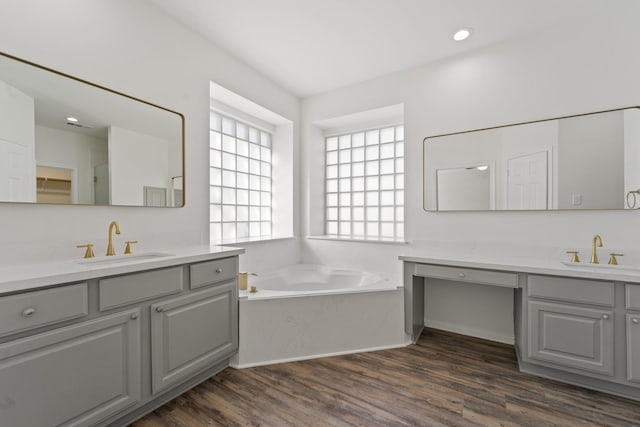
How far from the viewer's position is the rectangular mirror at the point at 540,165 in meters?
2.14

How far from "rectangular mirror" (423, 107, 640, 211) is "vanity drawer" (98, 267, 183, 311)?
7.67 feet

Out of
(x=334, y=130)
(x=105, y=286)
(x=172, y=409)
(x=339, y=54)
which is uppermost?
(x=339, y=54)

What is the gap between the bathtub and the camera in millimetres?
2193

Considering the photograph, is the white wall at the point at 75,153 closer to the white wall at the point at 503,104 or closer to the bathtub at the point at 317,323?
the bathtub at the point at 317,323

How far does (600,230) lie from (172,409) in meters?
3.19

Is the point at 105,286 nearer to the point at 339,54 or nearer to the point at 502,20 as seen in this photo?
the point at 339,54

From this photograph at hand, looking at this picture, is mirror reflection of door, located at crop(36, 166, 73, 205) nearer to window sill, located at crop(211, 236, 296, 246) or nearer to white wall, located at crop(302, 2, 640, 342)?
window sill, located at crop(211, 236, 296, 246)

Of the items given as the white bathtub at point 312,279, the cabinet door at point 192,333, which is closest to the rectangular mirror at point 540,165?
the white bathtub at point 312,279

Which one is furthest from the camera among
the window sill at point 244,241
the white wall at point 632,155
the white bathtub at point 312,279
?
the white bathtub at point 312,279

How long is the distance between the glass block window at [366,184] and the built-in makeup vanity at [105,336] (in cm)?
210

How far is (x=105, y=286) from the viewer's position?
1.40m

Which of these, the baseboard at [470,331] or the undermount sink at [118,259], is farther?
the baseboard at [470,331]

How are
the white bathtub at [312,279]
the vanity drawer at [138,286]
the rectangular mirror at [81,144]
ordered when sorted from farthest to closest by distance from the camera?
the white bathtub at [312,279] → the rectangular mirror at [81,144] → the vanity drawer at [138,286]

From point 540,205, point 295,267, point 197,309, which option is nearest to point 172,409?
point 197,309
